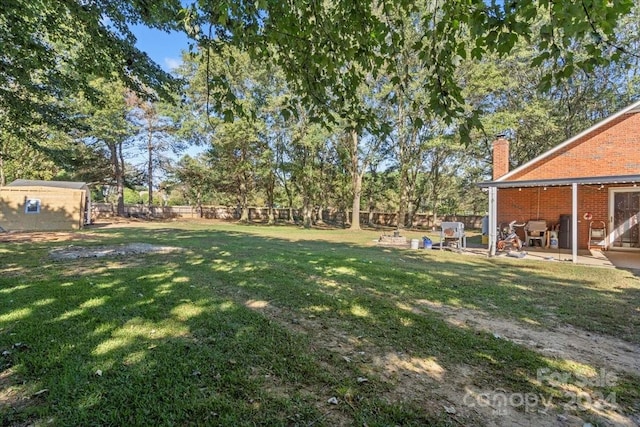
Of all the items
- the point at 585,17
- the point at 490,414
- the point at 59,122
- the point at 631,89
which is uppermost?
the point at 631,89

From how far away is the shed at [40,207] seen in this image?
642 inches

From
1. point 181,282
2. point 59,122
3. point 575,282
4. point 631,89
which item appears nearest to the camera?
point 181,282

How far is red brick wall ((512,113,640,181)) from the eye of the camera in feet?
33.7

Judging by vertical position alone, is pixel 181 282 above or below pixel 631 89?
below

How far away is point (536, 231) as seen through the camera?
39.1ft

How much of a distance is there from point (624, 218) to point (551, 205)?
6.65ft

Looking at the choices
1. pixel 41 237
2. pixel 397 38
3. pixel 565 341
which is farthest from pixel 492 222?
pixel 41 237

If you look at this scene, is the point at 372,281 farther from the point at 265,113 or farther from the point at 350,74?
the point at 265,113

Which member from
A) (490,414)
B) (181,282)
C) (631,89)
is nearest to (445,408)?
(490,414)

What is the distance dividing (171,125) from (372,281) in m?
27.4

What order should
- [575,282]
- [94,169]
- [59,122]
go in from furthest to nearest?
1. [94,169]
2. [59,122]
3. [575,282]

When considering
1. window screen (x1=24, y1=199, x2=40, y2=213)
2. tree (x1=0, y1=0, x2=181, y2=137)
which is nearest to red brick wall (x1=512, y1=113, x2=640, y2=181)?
tree (x1=0, y1=0, x2=181, y2=137)

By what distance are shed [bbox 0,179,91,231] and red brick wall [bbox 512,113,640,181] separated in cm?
2060

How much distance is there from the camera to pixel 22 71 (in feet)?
19.1
